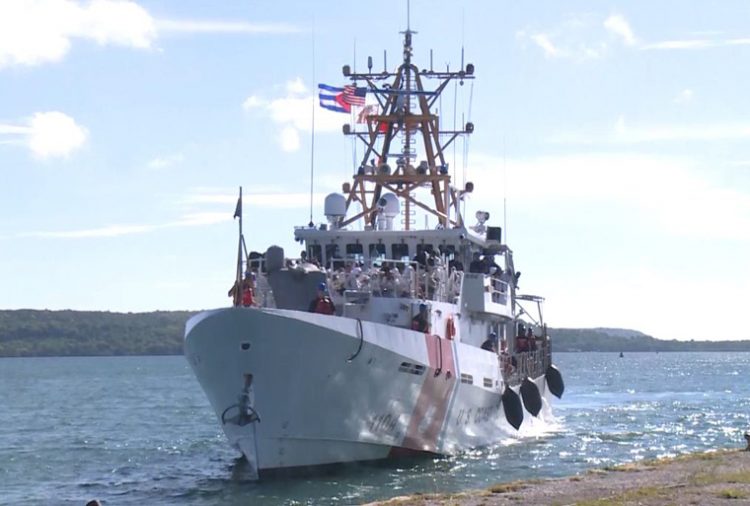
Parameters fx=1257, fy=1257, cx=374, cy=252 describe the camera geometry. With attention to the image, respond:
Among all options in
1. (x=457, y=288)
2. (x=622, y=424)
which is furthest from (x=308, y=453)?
(x=622, y=424)

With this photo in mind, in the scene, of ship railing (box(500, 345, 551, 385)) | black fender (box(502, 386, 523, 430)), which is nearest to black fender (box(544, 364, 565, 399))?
ship railing (box(500, 345, 551, 385))

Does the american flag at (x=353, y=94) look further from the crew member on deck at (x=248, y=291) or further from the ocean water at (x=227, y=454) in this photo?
the crew member on deck at (x=248, y=291)

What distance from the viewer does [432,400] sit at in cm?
2895

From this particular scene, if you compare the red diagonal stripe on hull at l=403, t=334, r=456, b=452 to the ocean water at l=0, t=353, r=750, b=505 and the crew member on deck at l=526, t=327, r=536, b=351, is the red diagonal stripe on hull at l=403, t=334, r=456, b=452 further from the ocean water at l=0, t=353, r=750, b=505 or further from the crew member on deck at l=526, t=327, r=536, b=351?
the crew member on deck at l=526, t=327, r=536, b=351

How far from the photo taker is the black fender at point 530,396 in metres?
36.8

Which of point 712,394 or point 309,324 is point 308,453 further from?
point 712,394

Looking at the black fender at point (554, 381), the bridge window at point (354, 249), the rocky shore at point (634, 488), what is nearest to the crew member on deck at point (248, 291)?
the rocky shore at point (634, 488)

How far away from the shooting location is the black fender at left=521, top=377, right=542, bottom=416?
3678cm

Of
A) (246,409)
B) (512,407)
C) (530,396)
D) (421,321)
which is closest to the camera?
(246,409)

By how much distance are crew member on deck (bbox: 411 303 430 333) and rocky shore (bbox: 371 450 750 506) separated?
569 centimetres

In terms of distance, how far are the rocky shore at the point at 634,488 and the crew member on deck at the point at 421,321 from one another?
5.69m

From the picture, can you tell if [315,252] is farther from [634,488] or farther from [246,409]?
[634,488]

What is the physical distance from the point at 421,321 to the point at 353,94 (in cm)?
1082

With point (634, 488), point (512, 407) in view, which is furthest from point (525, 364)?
point (634, 488)
